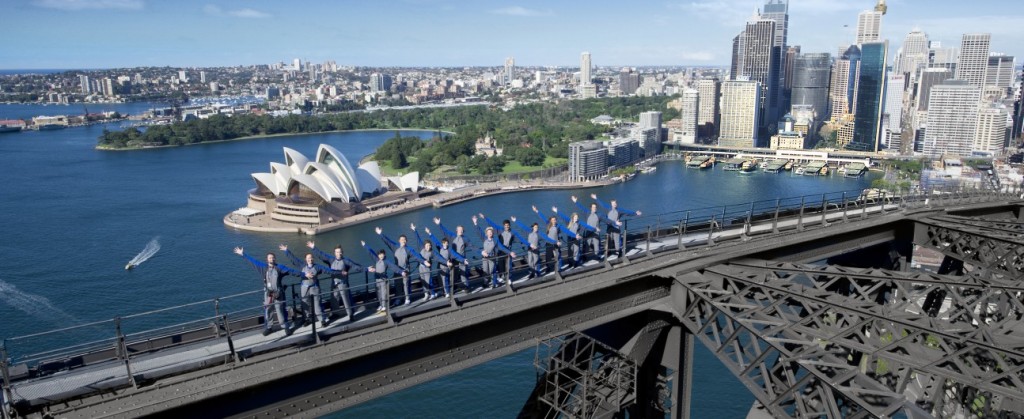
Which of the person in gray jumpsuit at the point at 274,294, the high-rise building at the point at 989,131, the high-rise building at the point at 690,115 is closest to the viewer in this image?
the person in gray jumpsuit at the point at 274,294

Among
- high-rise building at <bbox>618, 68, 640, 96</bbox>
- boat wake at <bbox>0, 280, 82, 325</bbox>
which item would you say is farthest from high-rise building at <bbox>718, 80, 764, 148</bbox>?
high-rise building at <bbox>618, 68, 640, 96</bbox>

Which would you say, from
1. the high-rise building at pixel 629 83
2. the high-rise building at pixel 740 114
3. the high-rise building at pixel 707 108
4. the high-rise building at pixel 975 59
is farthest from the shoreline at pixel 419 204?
the high-rise building at pixel 629 83

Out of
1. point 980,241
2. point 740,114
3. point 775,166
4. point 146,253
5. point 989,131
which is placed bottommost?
→ point 775,166

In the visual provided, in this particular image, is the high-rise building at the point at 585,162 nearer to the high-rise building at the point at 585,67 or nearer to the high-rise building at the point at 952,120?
the high-rise building at the point at 952,120

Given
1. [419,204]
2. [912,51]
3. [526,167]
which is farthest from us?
[912,51]

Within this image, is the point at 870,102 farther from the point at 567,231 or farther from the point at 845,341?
the point at 845,341

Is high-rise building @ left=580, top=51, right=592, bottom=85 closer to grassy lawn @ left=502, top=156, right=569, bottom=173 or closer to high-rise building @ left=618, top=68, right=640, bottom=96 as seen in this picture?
high-rise building @ left=618, top=68, right=640, bottom=96

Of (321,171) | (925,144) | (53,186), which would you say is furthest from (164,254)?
(925,144)

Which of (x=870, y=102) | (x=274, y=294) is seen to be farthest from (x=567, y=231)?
(x=870, y=102)
